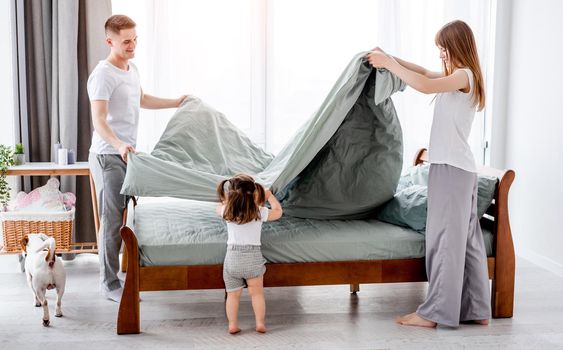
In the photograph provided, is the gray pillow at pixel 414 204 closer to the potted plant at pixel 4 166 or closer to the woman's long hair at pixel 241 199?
the woman's long hair at pixel 241 199

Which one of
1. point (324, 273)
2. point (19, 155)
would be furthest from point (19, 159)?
point (324, 273)

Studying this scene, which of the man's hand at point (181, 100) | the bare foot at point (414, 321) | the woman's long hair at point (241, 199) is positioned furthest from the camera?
the man's hand at point (181, 100)

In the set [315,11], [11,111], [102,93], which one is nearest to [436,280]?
[102,93]

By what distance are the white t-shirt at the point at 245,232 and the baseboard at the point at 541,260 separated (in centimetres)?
219

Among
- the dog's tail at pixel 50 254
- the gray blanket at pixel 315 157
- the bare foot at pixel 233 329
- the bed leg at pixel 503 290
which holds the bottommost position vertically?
the bare foot at pixel 233 329

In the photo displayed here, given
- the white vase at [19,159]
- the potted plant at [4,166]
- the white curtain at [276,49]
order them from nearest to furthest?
the potted plant at [4,166] < the white vase at [19,159] < the white curtain at [276,49]

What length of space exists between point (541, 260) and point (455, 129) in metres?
1.82

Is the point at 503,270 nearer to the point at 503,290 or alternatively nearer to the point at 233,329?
the point at 503,290

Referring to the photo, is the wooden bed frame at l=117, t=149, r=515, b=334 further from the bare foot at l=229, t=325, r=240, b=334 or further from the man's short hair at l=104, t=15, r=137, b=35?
the man's short hair at l=104, t=15, r=137, b=35

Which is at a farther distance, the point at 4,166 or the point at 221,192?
the point at 4,166

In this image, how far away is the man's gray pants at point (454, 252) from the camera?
2.95 meters

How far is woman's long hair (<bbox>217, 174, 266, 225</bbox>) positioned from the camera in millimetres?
2830

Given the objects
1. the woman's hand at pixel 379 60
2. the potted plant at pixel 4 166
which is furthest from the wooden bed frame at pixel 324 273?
the potted plant at pixel 4 166

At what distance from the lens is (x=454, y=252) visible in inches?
Result: 117
